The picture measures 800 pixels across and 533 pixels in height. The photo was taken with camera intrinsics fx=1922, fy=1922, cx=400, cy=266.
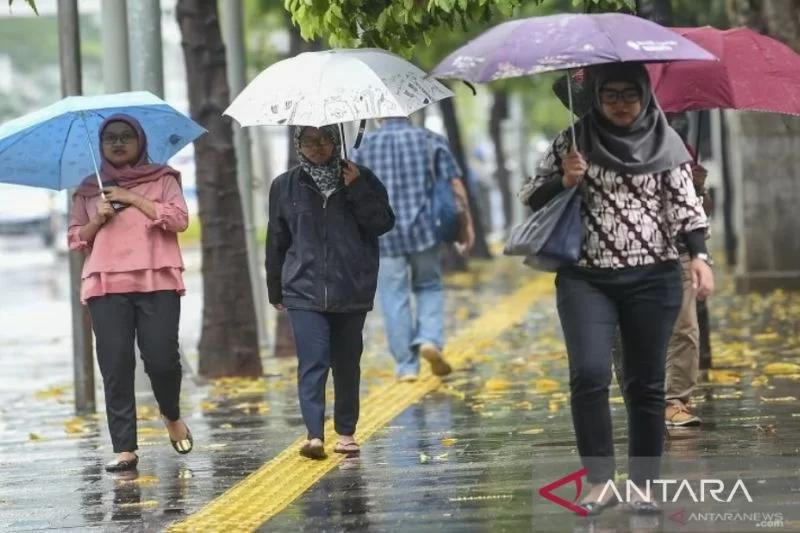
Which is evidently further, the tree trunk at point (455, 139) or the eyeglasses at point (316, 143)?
the tree trunk at point (455, 139)

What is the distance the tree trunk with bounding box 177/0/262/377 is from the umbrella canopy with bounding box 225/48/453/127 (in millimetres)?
5398

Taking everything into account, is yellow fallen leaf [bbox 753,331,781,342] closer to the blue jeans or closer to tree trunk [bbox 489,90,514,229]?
the blue jeans

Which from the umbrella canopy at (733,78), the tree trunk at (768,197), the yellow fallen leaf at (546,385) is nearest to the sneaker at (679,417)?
the umbrella canopy at (733,78)

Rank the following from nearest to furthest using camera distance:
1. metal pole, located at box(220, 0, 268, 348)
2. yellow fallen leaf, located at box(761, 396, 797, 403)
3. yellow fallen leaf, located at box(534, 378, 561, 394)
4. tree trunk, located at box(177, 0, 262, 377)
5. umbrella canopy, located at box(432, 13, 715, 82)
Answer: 1. umbrella canopy, located at box(432, 13, 715, 82)
2. yellow fallen leaf, located at box(761, 396, 797, 403)
3. yellow fallen leaf, located at box(534, 378, 561, 394)
4. tree trunk, located at box(177, 0, 262, 377)
5. metal pole, located at box(220, 0, 268, 348)

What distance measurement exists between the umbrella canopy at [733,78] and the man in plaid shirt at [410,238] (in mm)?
4040

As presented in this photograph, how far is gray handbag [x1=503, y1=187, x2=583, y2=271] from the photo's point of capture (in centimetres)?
698

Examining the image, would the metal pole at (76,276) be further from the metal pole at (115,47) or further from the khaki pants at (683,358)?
the khaki pants at (683,358)

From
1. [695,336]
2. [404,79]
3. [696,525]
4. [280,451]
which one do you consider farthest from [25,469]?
[696,525]

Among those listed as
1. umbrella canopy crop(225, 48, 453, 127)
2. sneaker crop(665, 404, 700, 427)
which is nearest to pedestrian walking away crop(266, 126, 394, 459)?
umbrella canopy crop(225, 48, 453, 127)

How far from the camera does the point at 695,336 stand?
9680 mm

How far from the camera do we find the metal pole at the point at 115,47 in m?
13.0

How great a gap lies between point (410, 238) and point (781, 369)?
2.57 m

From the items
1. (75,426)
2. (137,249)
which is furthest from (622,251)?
(75,426)

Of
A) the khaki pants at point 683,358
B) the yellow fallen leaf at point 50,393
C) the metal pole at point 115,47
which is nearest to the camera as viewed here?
the khaki pants at point 683,358
